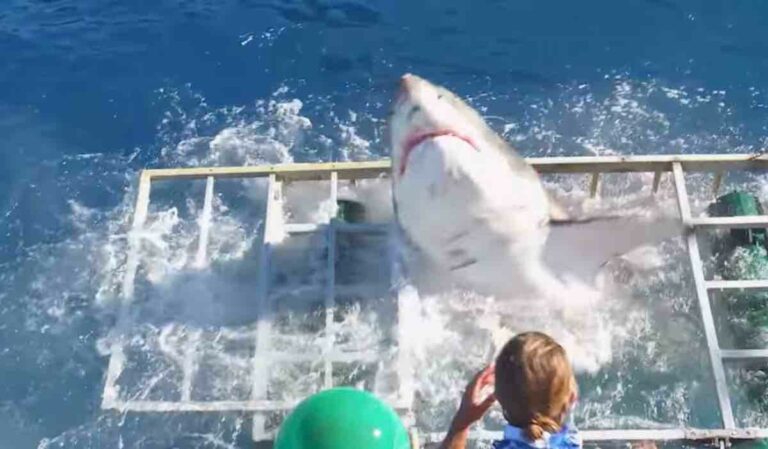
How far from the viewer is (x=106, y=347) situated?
6.25 m

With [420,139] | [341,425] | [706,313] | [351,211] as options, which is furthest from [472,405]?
[351,211]

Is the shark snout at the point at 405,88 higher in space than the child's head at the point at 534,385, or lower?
higher

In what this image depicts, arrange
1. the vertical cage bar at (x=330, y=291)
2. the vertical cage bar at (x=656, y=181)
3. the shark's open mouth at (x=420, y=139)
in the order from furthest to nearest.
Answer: the vertical cage bar at (x=656, y=181) → the vertical cage bar at (x=330, y=291) → the shark's open mouth at (x=420, y=139)

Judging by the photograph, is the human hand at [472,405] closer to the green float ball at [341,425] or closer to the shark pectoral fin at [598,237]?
the green float ball at [341,425]

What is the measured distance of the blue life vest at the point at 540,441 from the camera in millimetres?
3180

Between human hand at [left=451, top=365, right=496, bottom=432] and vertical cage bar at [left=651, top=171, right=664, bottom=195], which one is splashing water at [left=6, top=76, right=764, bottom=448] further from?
human hand at [left=451, top=365, right=496, bottom=432]

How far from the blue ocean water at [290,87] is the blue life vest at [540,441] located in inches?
158

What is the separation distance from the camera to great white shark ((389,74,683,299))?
496 cm

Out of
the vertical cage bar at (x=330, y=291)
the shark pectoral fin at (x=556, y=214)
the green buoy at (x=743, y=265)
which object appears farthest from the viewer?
the green buoy at (x=743, y=265)

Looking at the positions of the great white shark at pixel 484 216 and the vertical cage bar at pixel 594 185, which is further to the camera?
the vertical cage bar at pixel 594 185

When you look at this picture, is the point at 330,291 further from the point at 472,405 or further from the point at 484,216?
the point at 472,405

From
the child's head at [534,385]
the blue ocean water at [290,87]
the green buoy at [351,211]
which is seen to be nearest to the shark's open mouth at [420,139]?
the green buoy at [351,211]

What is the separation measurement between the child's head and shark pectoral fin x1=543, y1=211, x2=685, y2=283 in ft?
8.03

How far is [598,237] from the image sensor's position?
5.66m
